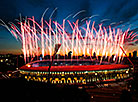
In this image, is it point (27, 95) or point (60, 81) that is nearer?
point (27, 95)

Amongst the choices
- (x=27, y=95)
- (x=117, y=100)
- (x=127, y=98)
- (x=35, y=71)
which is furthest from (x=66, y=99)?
(x=35, y=71)

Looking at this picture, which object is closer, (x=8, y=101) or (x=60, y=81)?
(x=8, y=101)

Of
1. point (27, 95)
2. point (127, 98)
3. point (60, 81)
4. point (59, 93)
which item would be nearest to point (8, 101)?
point (27, 95)

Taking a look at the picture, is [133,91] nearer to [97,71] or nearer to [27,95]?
[97,71]

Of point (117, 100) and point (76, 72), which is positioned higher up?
point (76, 72)

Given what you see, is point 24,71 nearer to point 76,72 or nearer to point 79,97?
point 76,72

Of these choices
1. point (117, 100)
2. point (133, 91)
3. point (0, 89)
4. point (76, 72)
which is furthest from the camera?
point (76, 72)

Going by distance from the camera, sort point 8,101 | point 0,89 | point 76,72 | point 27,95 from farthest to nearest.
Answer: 1. point 76,72
2. point 0,89
3. point 27,95
4. point 8,101

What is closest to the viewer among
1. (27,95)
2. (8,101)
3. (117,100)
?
(8,101)

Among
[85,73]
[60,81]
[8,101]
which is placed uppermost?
[8,101]
